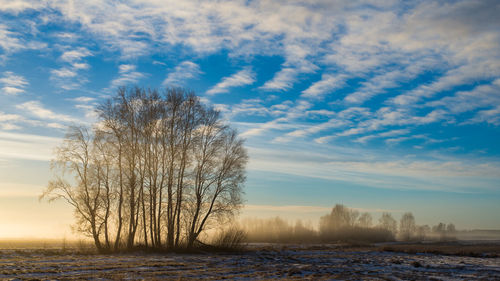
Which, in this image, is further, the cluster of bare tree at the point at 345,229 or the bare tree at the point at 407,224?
the bare tree at the point at 407,224

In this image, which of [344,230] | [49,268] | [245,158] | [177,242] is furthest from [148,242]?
[344,230]

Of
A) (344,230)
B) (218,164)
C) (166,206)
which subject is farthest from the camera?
(344,230)

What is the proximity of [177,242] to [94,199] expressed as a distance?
28.9 feet

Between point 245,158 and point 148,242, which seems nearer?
point 148,242

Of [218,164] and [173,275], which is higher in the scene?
[218,164]

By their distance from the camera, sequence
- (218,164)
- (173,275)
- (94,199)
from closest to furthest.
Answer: (173,275) < (94,199) < (218,164)

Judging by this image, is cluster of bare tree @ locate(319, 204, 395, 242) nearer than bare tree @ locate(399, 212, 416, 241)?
Yes

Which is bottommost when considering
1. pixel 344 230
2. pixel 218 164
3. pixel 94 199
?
pixel 344 230

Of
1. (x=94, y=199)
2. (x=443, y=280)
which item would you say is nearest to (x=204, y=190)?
(x=94, y=199)

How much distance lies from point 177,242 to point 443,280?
81.1ft

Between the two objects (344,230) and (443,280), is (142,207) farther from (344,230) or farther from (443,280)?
(344,230)

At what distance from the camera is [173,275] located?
61.0 feet

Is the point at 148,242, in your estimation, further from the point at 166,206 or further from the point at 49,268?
the point at 49,268

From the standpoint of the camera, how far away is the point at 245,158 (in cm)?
4234
